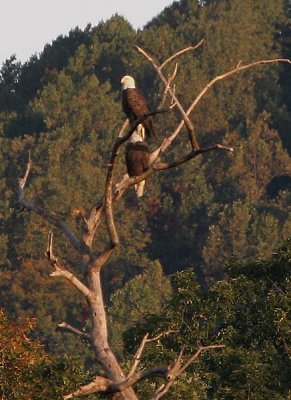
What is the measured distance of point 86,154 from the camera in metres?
51.2

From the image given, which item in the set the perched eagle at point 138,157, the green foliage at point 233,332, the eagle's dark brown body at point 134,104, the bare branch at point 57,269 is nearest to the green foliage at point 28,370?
the bare branch at point 57,269

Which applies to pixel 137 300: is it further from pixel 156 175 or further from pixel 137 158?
pixel 137 158

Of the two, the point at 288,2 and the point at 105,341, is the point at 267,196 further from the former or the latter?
the point at 105,341

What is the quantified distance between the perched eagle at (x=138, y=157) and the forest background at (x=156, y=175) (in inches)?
886

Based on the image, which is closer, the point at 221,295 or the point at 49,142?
the point at 221,295

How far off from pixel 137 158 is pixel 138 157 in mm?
14

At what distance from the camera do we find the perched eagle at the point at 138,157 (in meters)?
11.7

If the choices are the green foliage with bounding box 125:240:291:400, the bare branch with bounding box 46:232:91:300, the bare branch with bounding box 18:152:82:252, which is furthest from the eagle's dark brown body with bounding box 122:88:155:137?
the bare branch with bounding box 46:232:91:300

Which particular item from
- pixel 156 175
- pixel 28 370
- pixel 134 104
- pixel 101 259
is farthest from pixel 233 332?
pixel 156 175

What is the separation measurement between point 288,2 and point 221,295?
5080cm

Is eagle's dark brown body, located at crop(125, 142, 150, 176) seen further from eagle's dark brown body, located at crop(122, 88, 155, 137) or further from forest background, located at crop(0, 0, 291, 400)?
forest background, located at crop(0, 0, 291, 400)

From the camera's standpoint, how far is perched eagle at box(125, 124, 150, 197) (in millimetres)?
11672

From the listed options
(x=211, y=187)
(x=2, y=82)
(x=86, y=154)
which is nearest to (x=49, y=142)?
(x=86, y=154)

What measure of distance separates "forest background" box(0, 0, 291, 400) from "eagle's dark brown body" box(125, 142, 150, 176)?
22721 mm
